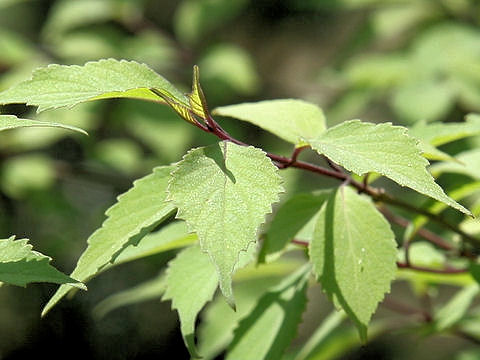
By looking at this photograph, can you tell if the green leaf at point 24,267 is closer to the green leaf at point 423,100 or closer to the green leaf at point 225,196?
the green leaf at point 225,196

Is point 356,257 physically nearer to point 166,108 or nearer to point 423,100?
point 423,100

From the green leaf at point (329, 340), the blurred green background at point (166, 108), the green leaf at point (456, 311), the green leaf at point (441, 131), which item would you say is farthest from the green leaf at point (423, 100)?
the green leaf at point (441, 131)

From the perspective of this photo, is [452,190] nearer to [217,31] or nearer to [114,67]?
[114,67]

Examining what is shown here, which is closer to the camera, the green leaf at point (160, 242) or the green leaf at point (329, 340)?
the green leaf at point (160, 242)

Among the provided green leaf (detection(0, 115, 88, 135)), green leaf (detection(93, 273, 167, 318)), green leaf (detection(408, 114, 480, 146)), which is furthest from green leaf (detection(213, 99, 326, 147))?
green leaf (detection(93, 273, 167, 318))

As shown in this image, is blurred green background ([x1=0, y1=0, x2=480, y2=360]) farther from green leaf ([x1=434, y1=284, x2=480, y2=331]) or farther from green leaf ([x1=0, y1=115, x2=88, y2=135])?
green leaf ([x1=0, y1=115, x2=88, y2=135])

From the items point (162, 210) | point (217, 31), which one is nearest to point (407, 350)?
point (217, 31)

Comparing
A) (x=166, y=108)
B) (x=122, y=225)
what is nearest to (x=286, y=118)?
(x=122, y=225)
